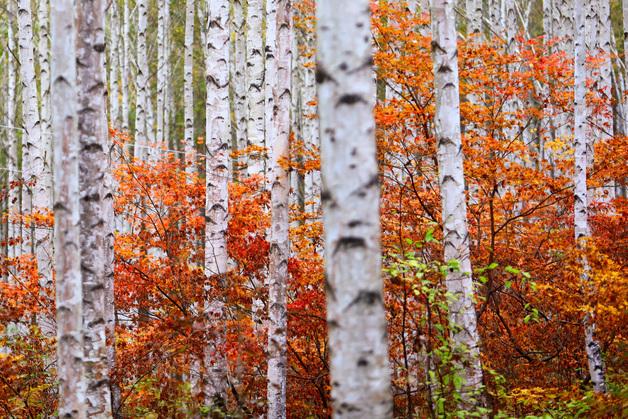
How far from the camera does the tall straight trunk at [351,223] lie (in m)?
2.77

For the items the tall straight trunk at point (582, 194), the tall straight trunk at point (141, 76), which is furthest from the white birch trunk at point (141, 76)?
the tall straight trunk at point (582, 194)

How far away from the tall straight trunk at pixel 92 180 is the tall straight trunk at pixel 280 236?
3.20 metres

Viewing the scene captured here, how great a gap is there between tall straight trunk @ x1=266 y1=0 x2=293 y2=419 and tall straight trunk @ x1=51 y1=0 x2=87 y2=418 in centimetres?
375

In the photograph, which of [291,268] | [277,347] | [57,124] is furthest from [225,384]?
[57,124]

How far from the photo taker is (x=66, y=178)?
13.3 feet

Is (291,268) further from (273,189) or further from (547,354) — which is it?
(547,354)

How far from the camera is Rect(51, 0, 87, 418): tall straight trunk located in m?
4.03

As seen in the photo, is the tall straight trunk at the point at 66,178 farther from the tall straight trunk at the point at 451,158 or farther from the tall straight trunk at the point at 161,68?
the tall straight trunk at the point at 161,68

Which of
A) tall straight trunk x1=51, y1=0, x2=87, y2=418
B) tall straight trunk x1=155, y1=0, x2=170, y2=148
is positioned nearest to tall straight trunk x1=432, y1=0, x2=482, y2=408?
tall straight trunk x1=51, y1=0, x2=87, y2=418

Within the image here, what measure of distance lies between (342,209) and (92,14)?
2.67 meters

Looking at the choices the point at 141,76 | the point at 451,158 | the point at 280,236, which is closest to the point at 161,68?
the point at 141,76

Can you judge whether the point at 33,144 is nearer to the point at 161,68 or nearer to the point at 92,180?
the point at 161,68

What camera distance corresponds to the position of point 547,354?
893 centimetres

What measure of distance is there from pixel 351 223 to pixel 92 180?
7.83 feet
